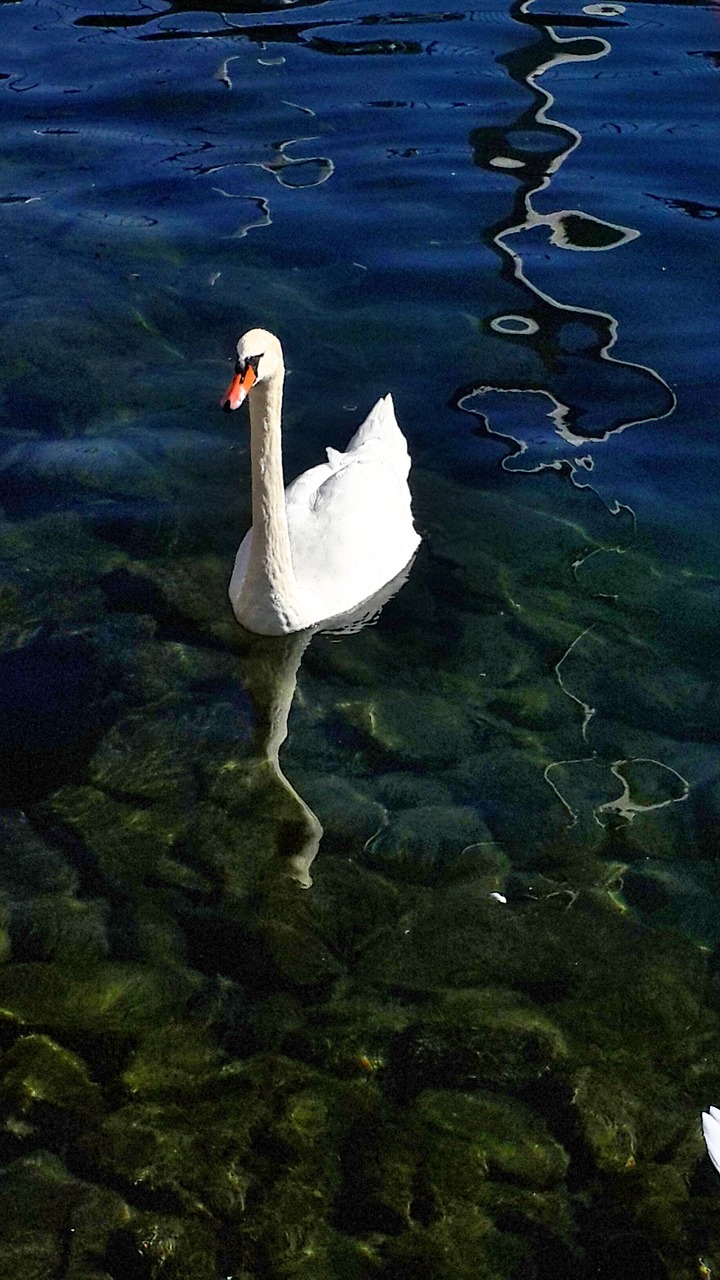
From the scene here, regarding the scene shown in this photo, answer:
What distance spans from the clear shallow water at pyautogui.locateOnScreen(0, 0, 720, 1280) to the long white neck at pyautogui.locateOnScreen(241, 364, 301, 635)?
32cm

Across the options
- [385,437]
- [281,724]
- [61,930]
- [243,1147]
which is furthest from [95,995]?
[385,437]

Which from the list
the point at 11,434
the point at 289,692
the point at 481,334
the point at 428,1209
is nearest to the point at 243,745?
the point at 289,692

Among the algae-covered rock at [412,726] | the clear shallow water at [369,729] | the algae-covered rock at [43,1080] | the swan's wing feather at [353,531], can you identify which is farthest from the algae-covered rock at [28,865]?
the swan's wing feather at [353,531]

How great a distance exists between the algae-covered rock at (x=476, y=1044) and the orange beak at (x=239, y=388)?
8.36 ft

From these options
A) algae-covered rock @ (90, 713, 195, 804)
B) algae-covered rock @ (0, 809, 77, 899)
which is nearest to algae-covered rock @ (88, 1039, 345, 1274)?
algae-covered rock @ (0, 809, 77, 899)

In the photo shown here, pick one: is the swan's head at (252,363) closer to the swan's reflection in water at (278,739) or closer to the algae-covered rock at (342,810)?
the swan's reflection in water at (278,739)

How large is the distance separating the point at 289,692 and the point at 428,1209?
2.97 m

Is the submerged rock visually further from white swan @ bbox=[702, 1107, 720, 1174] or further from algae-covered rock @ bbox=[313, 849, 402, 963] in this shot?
white swan @ bbox=[702, 1107, 720, 1174]

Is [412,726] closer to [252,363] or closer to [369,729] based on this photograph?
[369,729]

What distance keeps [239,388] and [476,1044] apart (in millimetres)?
2879

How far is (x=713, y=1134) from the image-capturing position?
16.3 feet

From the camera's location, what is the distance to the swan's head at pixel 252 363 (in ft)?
21.9

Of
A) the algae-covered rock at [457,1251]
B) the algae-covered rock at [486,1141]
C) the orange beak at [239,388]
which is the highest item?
the orange beak at [239,388]

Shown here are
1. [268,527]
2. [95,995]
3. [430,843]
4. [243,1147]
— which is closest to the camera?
[243,1147]
